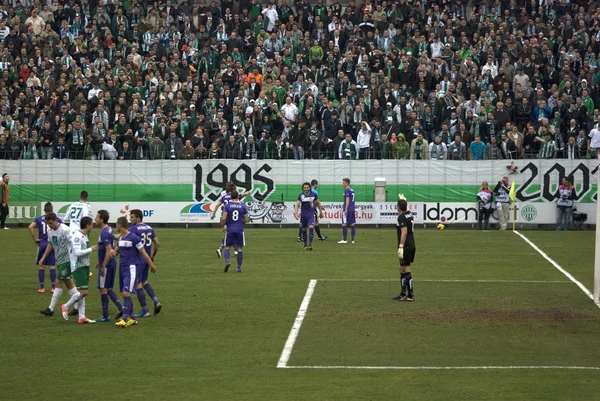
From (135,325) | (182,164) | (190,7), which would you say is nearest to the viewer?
(135,325)

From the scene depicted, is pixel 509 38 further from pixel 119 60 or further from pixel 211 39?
pixel 119 60

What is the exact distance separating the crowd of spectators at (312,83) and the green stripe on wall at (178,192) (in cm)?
127

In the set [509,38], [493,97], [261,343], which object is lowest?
[261,343]

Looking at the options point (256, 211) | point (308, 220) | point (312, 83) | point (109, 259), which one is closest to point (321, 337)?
point (109, 259)

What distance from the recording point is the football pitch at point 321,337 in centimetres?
1328

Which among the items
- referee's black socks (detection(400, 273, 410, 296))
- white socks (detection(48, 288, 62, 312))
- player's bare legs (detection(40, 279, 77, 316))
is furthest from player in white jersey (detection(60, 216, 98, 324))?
referee's black socks (detection(400, 273, 410, 296))

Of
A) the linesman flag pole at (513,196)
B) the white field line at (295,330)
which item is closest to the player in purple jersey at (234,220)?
the white field line at (295,330)

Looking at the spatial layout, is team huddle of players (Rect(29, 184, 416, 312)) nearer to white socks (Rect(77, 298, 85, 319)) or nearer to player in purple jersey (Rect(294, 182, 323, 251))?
white socks (Rect(77, 298, 85, 319))

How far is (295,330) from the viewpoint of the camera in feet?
57.2

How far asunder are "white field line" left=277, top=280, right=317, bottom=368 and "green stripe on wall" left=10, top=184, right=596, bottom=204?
1730 cm

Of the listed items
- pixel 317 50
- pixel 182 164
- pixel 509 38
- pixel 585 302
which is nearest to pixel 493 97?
pixel 509 38

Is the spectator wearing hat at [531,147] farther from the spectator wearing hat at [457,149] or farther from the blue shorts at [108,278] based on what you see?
the blue shorts at [108,278]

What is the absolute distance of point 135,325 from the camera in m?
17.8

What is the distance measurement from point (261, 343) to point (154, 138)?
83.9ft
